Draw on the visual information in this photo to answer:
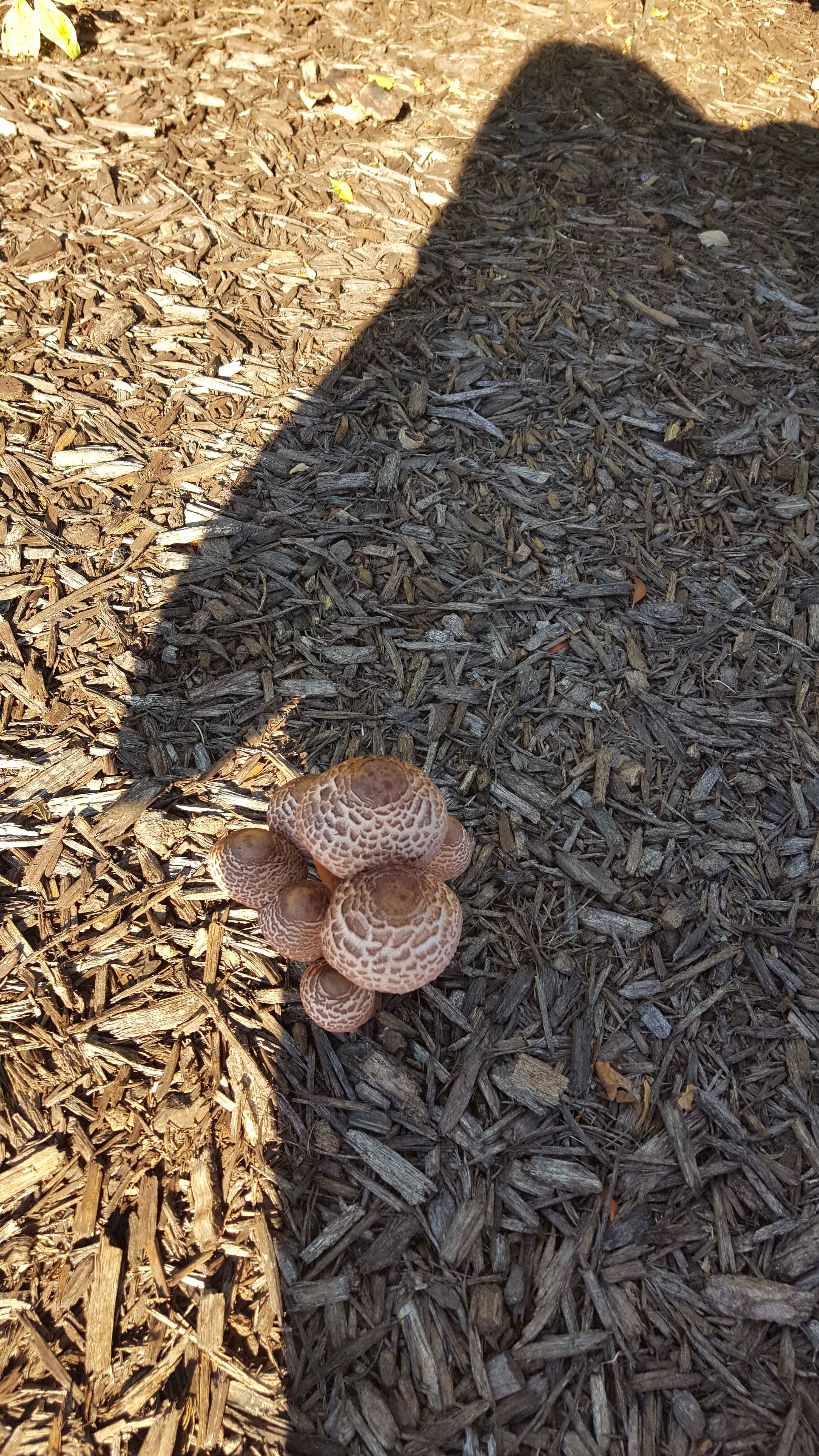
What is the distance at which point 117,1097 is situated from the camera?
257cm

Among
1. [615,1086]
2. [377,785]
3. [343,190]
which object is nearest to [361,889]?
[377,785]

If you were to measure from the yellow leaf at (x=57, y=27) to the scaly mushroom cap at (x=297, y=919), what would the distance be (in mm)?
6348

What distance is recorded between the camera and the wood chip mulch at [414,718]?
2.31 m

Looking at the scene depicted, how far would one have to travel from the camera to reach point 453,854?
2.52 m

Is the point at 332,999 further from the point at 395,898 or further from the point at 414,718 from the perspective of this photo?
the point at 414,718

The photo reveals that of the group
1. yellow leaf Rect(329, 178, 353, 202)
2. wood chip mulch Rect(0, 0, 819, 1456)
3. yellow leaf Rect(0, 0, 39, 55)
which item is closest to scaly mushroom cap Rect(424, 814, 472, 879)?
wood chip mulch Rect(0, 0, 819, 1456)

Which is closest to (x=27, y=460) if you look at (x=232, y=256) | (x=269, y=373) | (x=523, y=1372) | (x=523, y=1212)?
(x=269, y=373)

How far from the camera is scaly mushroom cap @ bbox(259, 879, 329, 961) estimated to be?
2.38 meters

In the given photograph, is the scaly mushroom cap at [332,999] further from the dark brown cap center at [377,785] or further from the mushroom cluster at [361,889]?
the dark brown cap center at [377,785]

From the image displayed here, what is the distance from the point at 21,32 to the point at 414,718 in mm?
5761

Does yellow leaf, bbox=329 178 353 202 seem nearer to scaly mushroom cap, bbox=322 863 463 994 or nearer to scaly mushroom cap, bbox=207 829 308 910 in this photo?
scaly mushroom cap, bbox=207 829 308 910

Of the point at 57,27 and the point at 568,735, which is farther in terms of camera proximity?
the point at 57,27

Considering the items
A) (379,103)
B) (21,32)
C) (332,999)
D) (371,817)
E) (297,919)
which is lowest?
(332,999)

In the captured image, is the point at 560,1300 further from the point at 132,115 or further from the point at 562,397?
the point at 132,115
